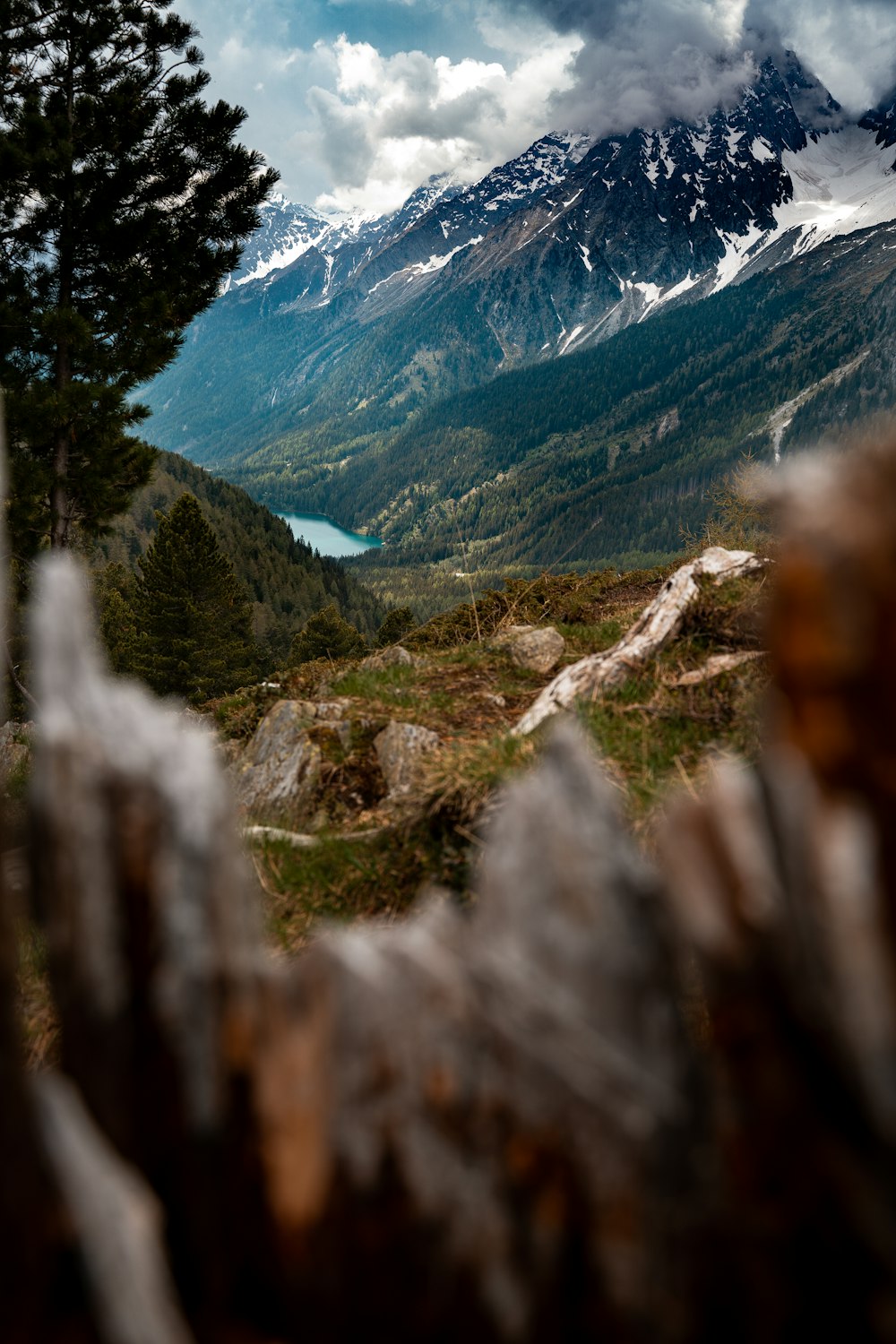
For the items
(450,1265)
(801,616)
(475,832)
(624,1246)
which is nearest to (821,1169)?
(624,1246)

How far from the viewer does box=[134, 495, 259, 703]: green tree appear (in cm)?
5791

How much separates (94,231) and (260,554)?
14108cm

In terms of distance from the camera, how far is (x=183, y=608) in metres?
58.5

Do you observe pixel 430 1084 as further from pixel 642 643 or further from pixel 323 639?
pixel 323 639

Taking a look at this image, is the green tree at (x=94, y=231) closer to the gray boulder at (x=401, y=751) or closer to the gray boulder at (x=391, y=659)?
the gray boulder at (x=391, y=659)

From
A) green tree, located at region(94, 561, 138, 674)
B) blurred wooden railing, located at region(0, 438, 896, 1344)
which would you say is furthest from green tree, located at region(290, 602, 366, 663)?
blurred wooden railing, located at region(0, 438, 896, 1344)

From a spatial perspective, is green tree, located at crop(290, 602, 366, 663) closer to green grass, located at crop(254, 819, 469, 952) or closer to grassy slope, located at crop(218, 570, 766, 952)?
grassy slope, located at crop(218, 570, 766, 952)

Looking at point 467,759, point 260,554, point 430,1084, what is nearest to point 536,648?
point 467,759

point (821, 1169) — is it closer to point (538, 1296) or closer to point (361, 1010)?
point (538, 1296)

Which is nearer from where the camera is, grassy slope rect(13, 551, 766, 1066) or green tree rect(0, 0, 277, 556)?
grassy slope rect(13, 551, 766, 1066)

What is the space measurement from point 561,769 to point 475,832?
316 centimetres

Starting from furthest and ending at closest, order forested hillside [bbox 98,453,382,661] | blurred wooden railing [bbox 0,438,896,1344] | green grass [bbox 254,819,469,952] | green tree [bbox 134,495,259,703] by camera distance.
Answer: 1. forested hillside [bbox 98,453,382,661]
2. green tree [bbox 134,495,259,703]
3. green grass [bbox 254,819,469,952]
4. blurred wooden railing [bbox 0,438,896,1344]

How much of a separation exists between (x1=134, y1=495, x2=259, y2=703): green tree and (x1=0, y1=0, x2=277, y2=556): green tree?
4503 centimetres

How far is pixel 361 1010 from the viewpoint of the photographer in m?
1.69
